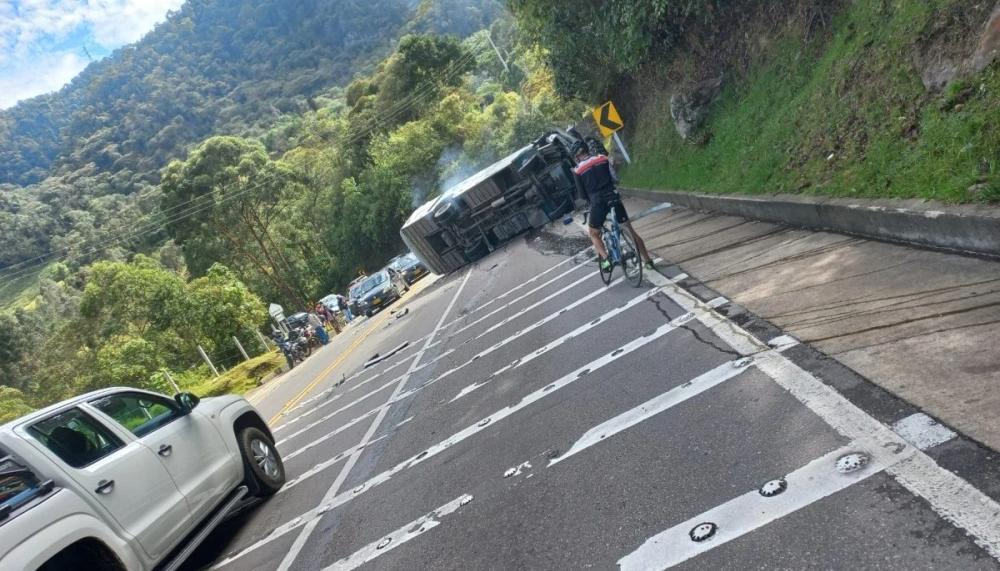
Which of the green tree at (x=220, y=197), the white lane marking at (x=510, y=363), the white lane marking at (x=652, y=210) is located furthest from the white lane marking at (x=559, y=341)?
the green tree at (x=220, y=197)

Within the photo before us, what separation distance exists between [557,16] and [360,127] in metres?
43.2

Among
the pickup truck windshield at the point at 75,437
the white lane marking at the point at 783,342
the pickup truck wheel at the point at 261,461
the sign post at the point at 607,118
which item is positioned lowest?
the white lane marking at the point at 783,342

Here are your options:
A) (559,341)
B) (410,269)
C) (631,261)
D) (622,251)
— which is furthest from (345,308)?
(559,341)

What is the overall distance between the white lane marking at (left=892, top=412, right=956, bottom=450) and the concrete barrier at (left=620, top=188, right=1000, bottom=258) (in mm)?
2132

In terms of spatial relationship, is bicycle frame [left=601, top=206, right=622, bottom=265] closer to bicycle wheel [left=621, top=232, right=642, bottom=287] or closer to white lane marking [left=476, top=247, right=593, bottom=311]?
bicycle wheel [left=621, top=232, right=642, bottom=287]

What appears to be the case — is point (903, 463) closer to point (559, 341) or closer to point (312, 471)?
point (559, 341)

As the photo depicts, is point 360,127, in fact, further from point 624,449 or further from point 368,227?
point 624,449

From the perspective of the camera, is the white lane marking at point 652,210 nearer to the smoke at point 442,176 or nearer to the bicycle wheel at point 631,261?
the bicycle wheel at point 631,261

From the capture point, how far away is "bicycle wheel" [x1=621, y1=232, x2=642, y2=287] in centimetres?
870

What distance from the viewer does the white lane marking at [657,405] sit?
4.87 metres

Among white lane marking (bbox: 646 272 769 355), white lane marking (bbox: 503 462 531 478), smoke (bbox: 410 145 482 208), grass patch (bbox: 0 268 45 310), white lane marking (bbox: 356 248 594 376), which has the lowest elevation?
white lane marking (bbox: 646 272 769 355)

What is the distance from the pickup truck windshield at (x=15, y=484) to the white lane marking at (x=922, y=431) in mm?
5384

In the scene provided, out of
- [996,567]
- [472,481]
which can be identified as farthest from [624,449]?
[996,567]

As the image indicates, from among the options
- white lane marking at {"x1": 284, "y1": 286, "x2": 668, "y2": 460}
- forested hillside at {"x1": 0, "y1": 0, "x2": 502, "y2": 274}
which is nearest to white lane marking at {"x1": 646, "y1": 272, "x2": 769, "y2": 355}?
white lane marking at {"x1": 284, "y1": 286, "x2": 668, "y2": 460}
